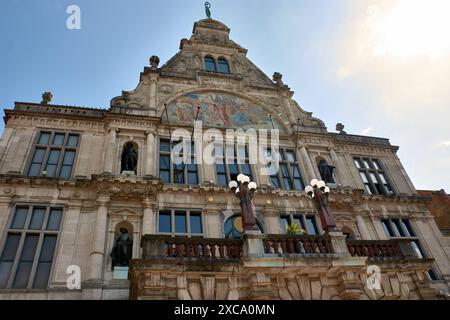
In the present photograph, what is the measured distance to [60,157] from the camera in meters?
18.7

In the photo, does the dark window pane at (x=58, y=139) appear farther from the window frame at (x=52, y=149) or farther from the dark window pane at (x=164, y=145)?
the dark window pane at (x=164, y=145)

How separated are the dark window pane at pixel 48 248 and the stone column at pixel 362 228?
16.0 metres

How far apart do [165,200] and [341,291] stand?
31.0ft

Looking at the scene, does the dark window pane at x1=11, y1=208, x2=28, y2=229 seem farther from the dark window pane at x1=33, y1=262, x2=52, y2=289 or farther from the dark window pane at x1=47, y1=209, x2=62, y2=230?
the dark window pane at x1=33, y1=262, x2=52, y2=289

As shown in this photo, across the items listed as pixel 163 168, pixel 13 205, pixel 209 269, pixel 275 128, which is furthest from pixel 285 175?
pixel 13 205

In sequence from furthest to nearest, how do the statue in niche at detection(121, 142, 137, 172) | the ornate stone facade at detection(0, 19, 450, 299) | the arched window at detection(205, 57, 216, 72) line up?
the arched window at detection(205, 57, 216, 72) → the statue in niche at detection(121, 142, 137, 172) → the ornate stone facade at detection(0, 19, 450, 299)

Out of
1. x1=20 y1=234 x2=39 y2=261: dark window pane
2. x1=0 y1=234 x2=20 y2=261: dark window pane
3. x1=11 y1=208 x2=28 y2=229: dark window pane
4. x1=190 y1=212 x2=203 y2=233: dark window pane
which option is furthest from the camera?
x1=190 y1=212 x2=203 y2=233: dark window pane

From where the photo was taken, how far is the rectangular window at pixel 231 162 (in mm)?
20259

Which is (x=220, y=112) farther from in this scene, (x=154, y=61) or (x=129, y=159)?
(x=129, y=159)

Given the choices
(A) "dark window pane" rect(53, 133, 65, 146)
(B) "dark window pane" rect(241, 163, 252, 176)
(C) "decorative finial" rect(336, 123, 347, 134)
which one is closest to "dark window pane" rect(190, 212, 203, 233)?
(B) "dark window pane" rect(241, 163, 252, 176)

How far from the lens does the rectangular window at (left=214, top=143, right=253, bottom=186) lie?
66.5ft

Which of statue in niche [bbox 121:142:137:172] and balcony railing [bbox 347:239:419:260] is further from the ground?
statue in niche [bbox 121:142:137:172]

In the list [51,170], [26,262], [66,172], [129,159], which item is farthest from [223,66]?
[26,262]

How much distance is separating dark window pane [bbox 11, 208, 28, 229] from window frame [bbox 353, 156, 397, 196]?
19.7 metres
